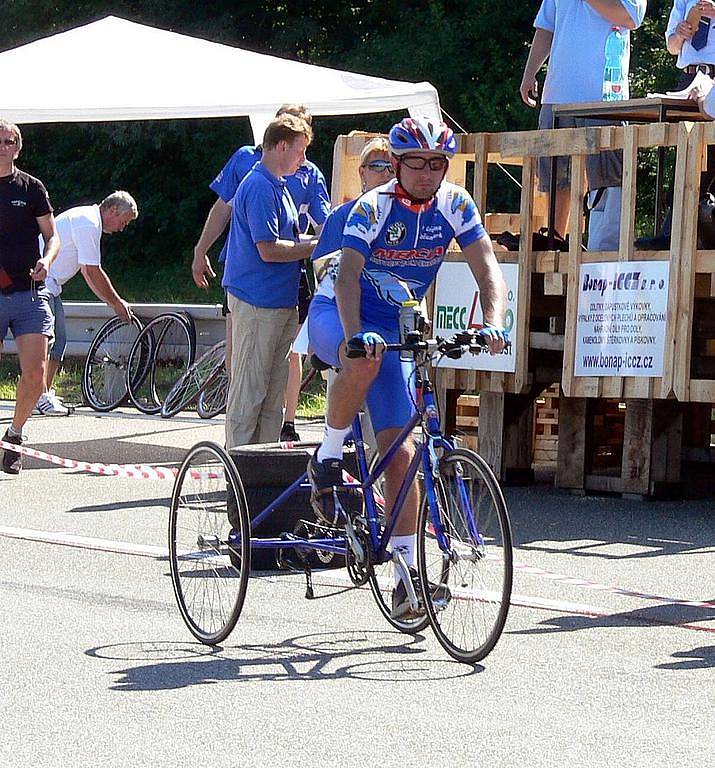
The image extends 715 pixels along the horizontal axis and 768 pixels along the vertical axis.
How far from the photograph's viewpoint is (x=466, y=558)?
641 cm

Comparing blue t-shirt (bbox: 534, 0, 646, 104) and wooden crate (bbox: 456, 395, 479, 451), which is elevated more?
blue t-shirt (bbox: 534, 0, 646, 104)

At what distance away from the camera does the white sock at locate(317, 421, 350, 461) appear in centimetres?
707

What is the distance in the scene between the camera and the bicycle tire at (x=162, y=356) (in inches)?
688

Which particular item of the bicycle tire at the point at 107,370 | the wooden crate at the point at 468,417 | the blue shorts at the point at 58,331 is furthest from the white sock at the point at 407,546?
the bicycle tire at the point at 107,370

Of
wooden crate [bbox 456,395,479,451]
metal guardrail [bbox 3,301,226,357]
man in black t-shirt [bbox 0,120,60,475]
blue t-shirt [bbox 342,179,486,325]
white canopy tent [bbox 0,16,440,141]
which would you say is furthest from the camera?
metal guardrail [bbox 3,301,226,357]

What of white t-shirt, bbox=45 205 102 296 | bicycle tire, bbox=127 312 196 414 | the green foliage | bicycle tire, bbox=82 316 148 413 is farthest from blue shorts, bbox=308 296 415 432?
the green foliage

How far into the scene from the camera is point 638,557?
9000mm

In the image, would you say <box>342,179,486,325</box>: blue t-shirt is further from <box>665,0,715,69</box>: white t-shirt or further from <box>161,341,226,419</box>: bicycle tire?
<box>161,341,226,419</box>: bicycle tire

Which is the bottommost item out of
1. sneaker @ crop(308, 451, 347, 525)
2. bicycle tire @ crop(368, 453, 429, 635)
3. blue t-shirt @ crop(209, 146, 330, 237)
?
bicycle tire @ crop(368, 453, 429, 635)

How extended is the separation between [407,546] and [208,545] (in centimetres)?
88

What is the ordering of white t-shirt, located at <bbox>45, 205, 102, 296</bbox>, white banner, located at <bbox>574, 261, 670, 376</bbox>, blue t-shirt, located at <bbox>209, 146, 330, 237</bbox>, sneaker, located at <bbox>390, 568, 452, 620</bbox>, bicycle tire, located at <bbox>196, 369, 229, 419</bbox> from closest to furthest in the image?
1. sneaker, located at <bbox>390, 568, 452, 620</bbox>
2. white banner, located at <bbox>574, 261, 670, 376</bbox>
3. blue t-shirt, located at <bbox>209, 146, 330, 237</bbox>
4. white t-shirt, located at <bbox>45, 205, 102, 296</bbox>
5. bicycle tire, located at <bbox>196, 369, 229, 419</bbox>

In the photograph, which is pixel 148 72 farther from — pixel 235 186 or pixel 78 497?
pixel 78 497

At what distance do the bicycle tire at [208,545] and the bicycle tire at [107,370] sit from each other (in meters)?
10.3

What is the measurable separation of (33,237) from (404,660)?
20.2 ft
